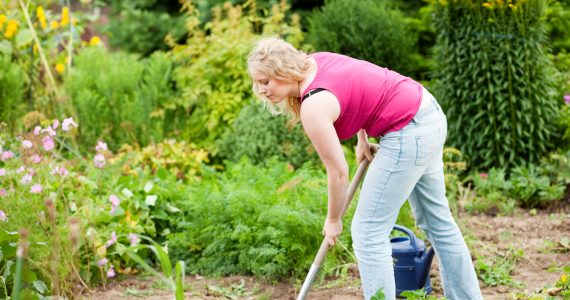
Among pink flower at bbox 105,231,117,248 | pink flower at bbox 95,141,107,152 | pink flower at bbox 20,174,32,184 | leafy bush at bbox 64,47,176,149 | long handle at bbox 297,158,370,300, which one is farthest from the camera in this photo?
leafy bush at bbox 64,47,176,149

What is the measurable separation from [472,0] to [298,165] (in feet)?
5.79

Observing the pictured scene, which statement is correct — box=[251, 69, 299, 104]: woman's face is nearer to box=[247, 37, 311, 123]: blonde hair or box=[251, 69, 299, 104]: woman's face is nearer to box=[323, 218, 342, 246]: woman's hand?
box=[247, 37, 311, 123]: blonde hair

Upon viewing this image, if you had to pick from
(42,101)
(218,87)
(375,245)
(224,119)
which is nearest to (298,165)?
(224,119)

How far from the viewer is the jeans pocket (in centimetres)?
269

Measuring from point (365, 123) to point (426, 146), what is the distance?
24 cm

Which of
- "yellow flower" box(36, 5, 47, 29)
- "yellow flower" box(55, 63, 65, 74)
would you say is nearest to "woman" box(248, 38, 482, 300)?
"yellow flower" box(55, 63, 65, 74)

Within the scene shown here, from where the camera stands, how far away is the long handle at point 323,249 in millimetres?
2928

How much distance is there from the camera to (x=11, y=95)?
5.83m

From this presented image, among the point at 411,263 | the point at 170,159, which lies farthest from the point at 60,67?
the point at 411,263

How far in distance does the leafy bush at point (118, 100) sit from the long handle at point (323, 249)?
10.5ft

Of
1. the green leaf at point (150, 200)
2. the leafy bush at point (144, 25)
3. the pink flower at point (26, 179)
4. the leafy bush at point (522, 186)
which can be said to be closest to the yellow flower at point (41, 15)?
the leafy bush at point (144, 25)

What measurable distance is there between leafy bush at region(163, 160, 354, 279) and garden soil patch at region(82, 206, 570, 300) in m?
0.09

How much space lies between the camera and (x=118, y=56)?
7.04 metres

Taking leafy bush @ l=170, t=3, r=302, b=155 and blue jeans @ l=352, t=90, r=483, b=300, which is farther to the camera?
leafy bush @ l=170, t=3, r=302, b=155
